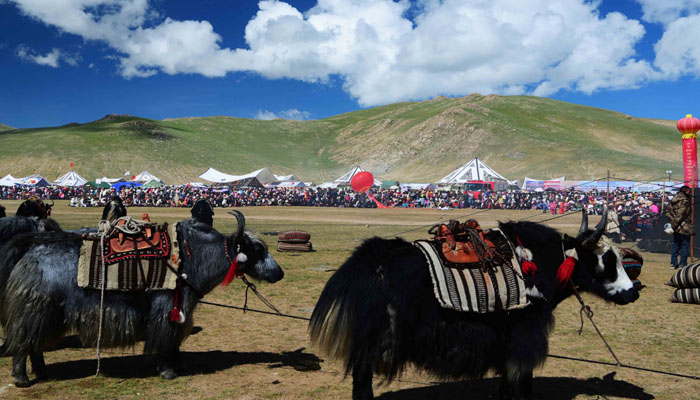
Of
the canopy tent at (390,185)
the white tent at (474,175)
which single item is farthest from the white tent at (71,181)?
the white tent at (474,175)

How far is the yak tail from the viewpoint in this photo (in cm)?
374

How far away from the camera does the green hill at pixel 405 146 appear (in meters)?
86.1

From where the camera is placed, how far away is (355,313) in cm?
376

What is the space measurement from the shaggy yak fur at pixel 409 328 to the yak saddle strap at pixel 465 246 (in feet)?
0.86

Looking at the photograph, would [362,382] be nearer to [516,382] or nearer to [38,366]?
[516,382]

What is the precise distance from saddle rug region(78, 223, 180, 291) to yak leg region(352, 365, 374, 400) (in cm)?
220

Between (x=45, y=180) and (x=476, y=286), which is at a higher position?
(x=45, y=180)

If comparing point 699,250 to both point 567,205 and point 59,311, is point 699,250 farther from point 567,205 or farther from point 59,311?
point 567,205

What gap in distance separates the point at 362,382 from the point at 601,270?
238 cm

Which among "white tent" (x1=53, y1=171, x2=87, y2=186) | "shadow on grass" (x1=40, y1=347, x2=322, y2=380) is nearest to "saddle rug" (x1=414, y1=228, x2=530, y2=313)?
"shadow on grass" (x1=40, y1=347, x2=322, y2=380)

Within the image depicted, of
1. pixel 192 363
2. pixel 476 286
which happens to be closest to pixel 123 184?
pixel 192 363

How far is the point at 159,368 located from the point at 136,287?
975 mm

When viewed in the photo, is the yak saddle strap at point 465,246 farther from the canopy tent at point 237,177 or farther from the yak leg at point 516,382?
the canopy tent at point 237,177

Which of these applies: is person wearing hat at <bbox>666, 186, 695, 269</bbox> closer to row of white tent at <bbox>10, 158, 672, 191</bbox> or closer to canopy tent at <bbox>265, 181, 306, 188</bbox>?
row of white tent at <bbox>10, 158, 672, 191</bbox>
